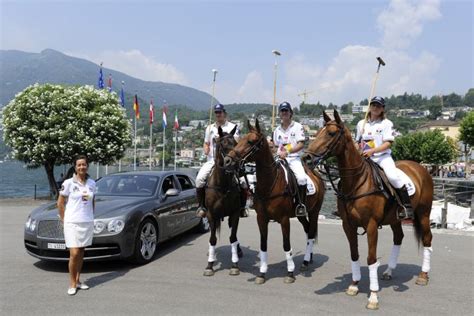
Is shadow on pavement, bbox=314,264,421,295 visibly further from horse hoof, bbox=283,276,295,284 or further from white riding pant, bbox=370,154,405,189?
white riding pant, bbox=370,154,405,189

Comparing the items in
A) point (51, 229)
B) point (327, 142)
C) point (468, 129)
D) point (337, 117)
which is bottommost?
point (51, 229)

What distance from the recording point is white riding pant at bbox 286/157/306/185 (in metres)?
6.53

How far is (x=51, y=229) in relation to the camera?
259 inches

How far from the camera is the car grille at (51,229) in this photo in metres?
6.53

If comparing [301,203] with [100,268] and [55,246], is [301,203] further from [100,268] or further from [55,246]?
[55,246]

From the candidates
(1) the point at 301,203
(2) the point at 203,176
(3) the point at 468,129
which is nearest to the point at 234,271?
(1) the point at 301,203

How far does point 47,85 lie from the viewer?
2166 cm

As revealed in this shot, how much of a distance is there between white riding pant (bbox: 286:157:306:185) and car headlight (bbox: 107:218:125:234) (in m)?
3.18

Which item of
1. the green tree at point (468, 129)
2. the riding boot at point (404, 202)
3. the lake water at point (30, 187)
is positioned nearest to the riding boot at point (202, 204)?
the riding boot at point (404, 202)

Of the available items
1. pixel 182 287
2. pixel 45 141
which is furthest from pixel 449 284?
pixel 45 141

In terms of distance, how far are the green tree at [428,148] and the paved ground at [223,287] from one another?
58.4 meters

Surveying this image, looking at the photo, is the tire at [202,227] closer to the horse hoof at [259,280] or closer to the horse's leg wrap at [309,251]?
the horse's leg wrap at [309,251]

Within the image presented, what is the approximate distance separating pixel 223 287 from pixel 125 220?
216 cm

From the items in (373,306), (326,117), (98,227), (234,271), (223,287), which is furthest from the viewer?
(234,271)
